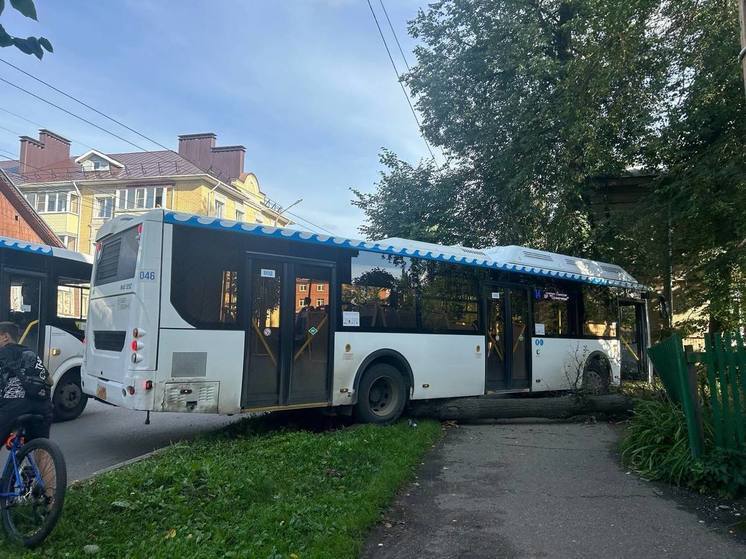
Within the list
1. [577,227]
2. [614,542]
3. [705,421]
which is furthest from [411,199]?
[614,542]

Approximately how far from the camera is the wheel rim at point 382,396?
912 centimetres

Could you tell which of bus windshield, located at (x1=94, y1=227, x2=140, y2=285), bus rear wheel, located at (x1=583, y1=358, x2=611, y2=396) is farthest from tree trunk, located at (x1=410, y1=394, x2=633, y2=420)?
bus windshield, located at (x1=94, y1=227, x2=140, y2=285)

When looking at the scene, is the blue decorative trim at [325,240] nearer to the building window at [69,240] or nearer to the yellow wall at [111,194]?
the yellow wall at [111,194]

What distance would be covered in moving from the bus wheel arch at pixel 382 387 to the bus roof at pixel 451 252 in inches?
66.8

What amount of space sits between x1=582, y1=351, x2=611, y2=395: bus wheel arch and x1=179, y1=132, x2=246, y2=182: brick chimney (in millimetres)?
37989

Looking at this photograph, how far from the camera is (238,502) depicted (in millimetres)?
4773

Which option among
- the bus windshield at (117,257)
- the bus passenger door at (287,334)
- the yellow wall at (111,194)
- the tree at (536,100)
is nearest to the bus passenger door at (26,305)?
the bus windshield at (117,257)

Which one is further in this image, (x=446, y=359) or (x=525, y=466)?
(x=446, y=359)

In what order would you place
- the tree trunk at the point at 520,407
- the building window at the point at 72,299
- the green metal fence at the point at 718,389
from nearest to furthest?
the green metal fence at the point at 718,389, the tree trunk at the point at 520,407, the building window at the point at 72,299

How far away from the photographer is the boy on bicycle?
4.36 meters

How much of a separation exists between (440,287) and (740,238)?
20.6 ft

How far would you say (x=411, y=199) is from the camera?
60.5ft

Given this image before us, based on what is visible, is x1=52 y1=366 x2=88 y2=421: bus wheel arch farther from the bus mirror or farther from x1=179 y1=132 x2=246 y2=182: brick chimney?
x1=179 y1=132 x2=246 y2=182: brick chimney

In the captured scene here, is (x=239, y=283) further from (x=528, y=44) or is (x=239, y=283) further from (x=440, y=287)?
(x=528, y=44)
